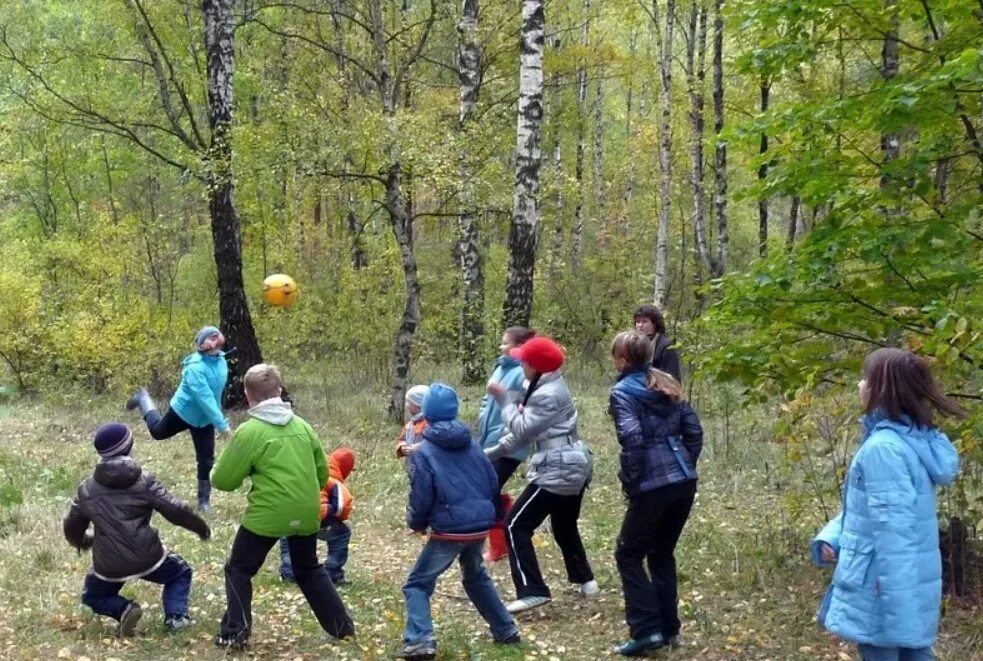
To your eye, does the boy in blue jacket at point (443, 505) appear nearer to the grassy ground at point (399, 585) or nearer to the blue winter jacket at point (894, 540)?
the grassy ground at point (399, 585)

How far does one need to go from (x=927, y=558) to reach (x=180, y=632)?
4190 millimetres

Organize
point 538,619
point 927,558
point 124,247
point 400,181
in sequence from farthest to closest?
1. point 124,247
2. point 400,181
3. point 538,619
4. point 927,558

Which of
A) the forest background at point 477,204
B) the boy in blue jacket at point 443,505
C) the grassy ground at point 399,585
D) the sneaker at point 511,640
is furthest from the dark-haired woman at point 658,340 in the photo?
the sneaker at point 511,640

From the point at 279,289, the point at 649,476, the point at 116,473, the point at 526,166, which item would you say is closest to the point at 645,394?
the point at 649,476

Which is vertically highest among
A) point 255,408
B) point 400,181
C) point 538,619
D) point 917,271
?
point 400,181

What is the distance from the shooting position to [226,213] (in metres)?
13.9

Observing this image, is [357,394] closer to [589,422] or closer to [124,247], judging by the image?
[589,422]

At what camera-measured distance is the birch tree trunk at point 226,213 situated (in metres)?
13.7

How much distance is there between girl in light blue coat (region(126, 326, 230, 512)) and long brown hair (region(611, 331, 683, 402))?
4.30 meters

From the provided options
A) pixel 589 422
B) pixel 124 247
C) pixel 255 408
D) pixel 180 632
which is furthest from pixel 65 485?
pixel 124 247

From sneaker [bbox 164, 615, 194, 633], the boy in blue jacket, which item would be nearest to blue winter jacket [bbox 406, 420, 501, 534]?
the boy in blue jacket

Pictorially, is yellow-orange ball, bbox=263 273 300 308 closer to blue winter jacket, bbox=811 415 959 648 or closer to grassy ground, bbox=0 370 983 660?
grassy ground, bbox=0 370 983 660

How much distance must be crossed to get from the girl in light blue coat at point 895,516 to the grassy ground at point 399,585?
1.88m

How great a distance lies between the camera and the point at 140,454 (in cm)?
1172
